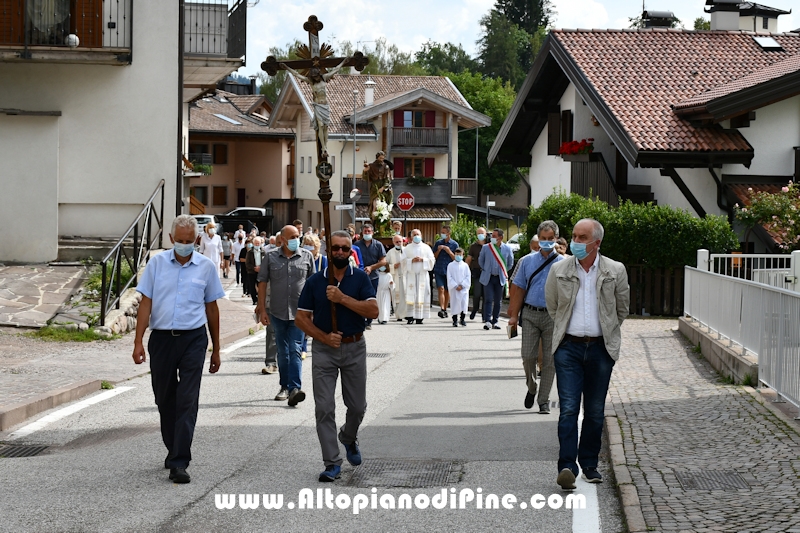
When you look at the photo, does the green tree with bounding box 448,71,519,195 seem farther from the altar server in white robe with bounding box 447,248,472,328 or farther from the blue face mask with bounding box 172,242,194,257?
the blue face mask with bounding box 172,242,194,257

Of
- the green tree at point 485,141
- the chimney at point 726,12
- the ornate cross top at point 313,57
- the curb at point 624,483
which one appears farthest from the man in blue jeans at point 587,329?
the green tree at point 485,141

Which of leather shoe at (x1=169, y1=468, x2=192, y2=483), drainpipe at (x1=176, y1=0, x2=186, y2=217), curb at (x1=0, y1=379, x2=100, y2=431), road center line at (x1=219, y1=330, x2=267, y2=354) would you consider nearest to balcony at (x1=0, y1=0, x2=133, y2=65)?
drainpipe at (x1=176, y1=0, x2=186, y2=217)

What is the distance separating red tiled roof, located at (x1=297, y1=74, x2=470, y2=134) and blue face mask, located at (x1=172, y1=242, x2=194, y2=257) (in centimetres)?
5636

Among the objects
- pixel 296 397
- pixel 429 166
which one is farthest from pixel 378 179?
pixel 429 166

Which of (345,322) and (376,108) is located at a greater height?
(376,108)

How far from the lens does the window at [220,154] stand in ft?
255

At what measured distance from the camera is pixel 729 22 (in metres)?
37.4

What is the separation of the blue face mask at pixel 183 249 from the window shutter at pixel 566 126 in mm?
25631

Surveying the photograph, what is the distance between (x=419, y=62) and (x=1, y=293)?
92868mm

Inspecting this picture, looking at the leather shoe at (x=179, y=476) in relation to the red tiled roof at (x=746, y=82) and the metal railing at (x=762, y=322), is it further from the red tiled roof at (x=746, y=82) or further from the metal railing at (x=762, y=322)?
the red tiled roof at (x=746, y=82)

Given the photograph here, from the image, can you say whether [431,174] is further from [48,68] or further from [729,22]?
[48,68]

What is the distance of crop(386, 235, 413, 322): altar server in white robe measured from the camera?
81.3ft

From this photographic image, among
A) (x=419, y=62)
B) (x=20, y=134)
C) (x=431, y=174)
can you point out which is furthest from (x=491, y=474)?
(x=419, y=62)

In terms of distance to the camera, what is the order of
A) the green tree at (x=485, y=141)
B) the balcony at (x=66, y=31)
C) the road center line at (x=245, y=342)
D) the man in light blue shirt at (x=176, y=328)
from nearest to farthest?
the man in light blue shirt at (x=176, y=328) → the road center line at (x=245, y=342) → the balcony at (x=66, y=31) → the green tree at (x=485, y=141)
